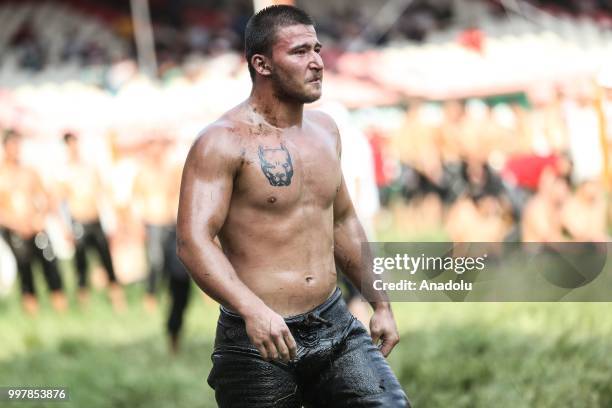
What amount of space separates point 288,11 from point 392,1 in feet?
57.4

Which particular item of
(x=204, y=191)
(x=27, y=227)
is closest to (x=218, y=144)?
(x=204, y=191)

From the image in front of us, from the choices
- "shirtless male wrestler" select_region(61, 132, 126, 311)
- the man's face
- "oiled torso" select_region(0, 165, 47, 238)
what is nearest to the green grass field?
"shirtless male wrestler" select_region(61, 132, 126, 311)

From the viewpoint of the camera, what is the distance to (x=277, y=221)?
4.09m

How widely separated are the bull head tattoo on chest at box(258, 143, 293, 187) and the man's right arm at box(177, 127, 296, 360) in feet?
0.32

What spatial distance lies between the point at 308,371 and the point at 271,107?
92 centimetres

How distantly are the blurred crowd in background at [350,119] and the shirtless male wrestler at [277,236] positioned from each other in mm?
4777

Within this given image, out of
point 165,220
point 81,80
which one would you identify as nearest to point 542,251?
point 165,220

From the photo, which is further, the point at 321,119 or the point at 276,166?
the point at 321,119

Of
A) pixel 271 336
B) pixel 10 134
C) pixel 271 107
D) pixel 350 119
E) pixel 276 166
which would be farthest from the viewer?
pixel 10 134

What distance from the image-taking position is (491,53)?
18625 mm

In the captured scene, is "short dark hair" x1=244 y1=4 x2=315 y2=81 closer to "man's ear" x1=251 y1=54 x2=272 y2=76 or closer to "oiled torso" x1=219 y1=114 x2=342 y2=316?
"man's ear" x1=251 y1=54 x2=272 y2=76

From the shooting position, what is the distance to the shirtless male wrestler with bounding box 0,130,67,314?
13141 mm

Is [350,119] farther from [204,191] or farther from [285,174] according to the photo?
[204,191]

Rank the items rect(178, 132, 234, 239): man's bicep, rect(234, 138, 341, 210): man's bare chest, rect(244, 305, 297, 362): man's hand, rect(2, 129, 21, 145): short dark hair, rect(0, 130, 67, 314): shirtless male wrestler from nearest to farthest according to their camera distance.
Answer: rect(244, 305, 297, 362): man's hand → rect(178, 132, 234, 239): man's bicep → rect(234, 138, 341, 210): man's bare chest → rect(0, 130, 67, 314): shirtless male wrestler → rect(2, 129, 21, 145): short dark hair
